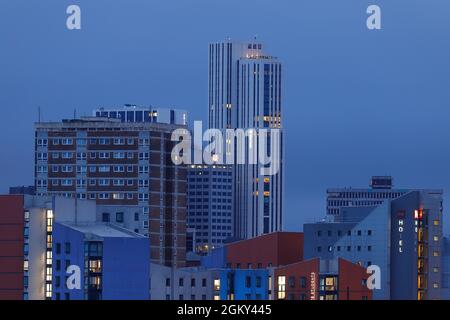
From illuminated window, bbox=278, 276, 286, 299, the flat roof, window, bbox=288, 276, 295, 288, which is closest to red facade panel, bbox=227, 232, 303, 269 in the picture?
window, bbox=288, 276, 295, 288

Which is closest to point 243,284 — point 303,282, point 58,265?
point 303,282

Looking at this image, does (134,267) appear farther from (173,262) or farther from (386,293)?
(173,262)

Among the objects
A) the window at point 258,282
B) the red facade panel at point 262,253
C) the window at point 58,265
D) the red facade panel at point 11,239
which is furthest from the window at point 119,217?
the window at point 58,265

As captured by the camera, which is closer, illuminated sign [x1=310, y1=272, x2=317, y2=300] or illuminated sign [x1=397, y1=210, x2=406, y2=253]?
illuminated sign [x1=310, y1=272, x2=317, y2=300]

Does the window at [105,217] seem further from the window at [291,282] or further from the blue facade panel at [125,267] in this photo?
the window at [291,282]

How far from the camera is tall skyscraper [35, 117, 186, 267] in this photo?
14000 cm

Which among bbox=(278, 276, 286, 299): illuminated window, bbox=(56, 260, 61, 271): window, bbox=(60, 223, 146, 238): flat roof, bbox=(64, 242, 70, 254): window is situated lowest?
bbox=(278, 276, 286, 299): illuminated window

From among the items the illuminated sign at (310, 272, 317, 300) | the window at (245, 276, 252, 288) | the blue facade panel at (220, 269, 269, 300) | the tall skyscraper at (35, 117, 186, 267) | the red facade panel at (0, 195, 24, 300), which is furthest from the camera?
the tall skyscraper at (35, 117, 186, 267)

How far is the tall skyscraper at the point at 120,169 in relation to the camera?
459 feet

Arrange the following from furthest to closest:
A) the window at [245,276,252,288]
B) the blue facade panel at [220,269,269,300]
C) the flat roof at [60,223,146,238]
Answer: the window at [245,276,252,288] < the blue facade panel at [220,269,269,300] < the flat roof at [60,223,146,238]

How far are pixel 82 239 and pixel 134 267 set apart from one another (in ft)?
10.2

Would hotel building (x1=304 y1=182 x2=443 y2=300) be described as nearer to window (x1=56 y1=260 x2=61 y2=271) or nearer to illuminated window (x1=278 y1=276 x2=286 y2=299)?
illuminated window (x1=278 y1=276 x2=286 y2=299)

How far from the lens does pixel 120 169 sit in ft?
482
